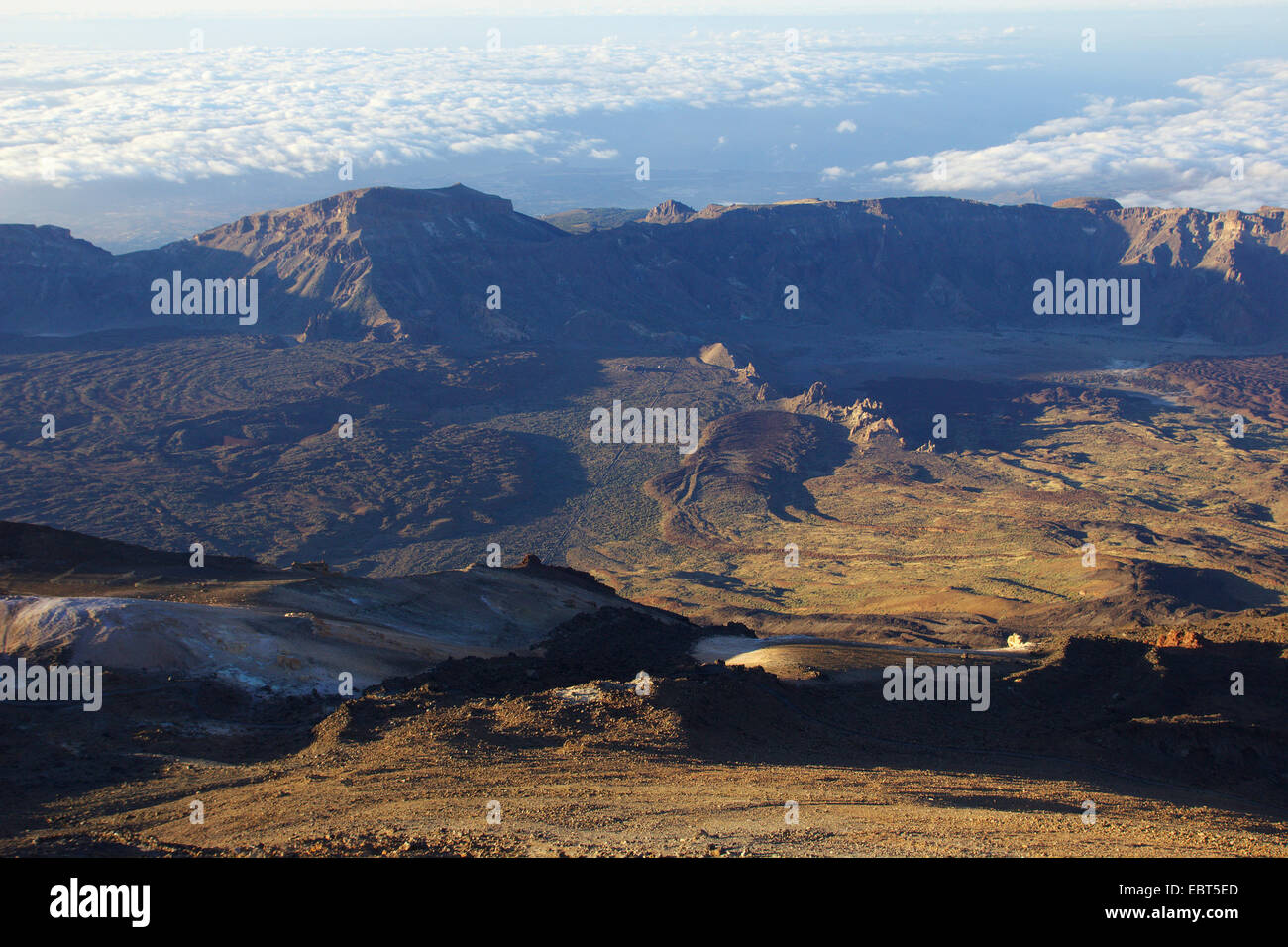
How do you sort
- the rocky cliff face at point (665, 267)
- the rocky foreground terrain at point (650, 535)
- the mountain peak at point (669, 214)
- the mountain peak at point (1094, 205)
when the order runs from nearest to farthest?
the rocky foreground terrain at point (650, 535)
the rocky cliff face at point (665, 267)
the mountain peak at point (669, 214)
the mountain peak at point (1094, 205)

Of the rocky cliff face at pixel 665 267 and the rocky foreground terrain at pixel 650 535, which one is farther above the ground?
the rocky cliff face at pixel 665 267

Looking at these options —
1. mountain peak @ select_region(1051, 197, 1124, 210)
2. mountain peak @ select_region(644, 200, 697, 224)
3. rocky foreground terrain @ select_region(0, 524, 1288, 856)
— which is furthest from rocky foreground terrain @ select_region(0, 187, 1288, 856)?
mountain peak @ select_region(1051, 197, 1124, 210)

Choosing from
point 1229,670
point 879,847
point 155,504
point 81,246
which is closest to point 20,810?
point 879,847

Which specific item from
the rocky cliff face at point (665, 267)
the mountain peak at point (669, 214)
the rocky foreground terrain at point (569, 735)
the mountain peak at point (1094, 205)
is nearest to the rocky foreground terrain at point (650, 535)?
the rocky foreground terrain at point (569, 735)

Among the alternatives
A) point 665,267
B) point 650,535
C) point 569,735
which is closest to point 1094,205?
point 665,267

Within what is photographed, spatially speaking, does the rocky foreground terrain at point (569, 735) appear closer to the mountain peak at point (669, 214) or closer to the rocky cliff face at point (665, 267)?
the rocky cliff face at point (665, 267)

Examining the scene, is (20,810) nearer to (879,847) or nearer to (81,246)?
(879,847)

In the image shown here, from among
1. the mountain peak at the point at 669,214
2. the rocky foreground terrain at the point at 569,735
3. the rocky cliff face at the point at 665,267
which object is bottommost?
the rocky foreground terrain at the point at 569,735

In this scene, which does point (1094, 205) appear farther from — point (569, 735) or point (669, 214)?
point (569, 735)
